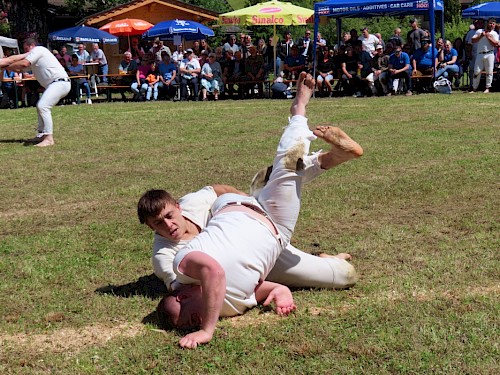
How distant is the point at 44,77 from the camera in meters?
12.9

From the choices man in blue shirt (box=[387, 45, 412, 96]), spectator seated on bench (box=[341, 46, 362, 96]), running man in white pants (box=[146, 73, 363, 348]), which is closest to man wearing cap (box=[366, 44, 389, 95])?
man in blue shirt (box=[387, 45, 412, 96])

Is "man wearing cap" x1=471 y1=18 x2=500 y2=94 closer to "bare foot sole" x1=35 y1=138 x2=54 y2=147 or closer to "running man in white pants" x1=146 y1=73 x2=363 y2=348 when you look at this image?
"bare foot sole" x1=35 y1=138 x2=54 y2=147

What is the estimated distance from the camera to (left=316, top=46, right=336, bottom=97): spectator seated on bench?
2100cm

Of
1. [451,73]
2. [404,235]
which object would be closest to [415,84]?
[451,73]

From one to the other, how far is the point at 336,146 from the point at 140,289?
1.65 metres

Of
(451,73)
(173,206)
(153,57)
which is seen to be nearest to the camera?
(173,206)

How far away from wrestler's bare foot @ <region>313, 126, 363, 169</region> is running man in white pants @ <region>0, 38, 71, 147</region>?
8.25 meters

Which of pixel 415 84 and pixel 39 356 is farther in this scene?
pixel 415 84

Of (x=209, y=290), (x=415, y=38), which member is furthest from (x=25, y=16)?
(x=209, y=290)

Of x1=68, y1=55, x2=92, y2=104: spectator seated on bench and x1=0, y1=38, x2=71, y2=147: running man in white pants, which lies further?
x1=68, y1=55, x2=92, y2=104: spectator seated on bench

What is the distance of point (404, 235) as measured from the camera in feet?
20.3

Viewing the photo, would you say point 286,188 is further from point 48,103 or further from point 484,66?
point 484,66

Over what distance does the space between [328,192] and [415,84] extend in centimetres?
1426

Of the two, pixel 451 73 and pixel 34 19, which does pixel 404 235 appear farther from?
pixel 34 19
